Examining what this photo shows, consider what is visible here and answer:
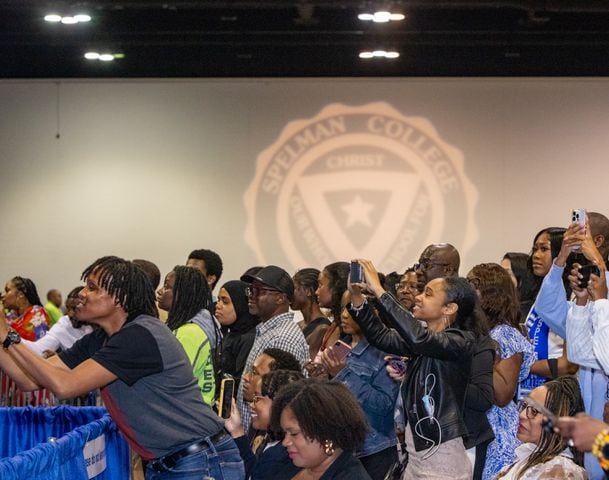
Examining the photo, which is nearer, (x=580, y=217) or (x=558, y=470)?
(x=558, y=470)

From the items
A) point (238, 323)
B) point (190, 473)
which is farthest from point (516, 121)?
point (190, 473)

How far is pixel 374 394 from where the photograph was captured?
483cm

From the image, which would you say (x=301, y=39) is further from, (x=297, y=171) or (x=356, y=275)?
(x=356, y=275)

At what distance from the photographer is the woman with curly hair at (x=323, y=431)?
11.1 ft

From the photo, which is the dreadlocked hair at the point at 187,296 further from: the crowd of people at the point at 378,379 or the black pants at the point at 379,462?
the black pants at the point at 379,462

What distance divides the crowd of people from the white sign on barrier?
31cm

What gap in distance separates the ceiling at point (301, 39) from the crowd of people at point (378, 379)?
5183mm

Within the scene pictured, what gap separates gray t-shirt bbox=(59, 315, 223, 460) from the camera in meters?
3.73

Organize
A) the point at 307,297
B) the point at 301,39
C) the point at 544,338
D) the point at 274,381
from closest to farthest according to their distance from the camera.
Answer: the point at 274,381 → the point at 544,338 → the point at 307,297 → the point at 301,39

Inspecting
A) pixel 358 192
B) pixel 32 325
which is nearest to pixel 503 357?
pixel 32 325

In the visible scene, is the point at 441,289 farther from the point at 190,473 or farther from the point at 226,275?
the point at 226,275

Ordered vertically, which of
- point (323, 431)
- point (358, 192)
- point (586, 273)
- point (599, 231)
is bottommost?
point (323, 431)

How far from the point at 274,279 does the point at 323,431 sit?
8.10 ft

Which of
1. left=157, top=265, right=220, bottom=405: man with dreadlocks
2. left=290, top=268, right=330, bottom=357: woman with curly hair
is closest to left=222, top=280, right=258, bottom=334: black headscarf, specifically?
left=157, top=265, right=220, bottom=405: man with dreadlocks
